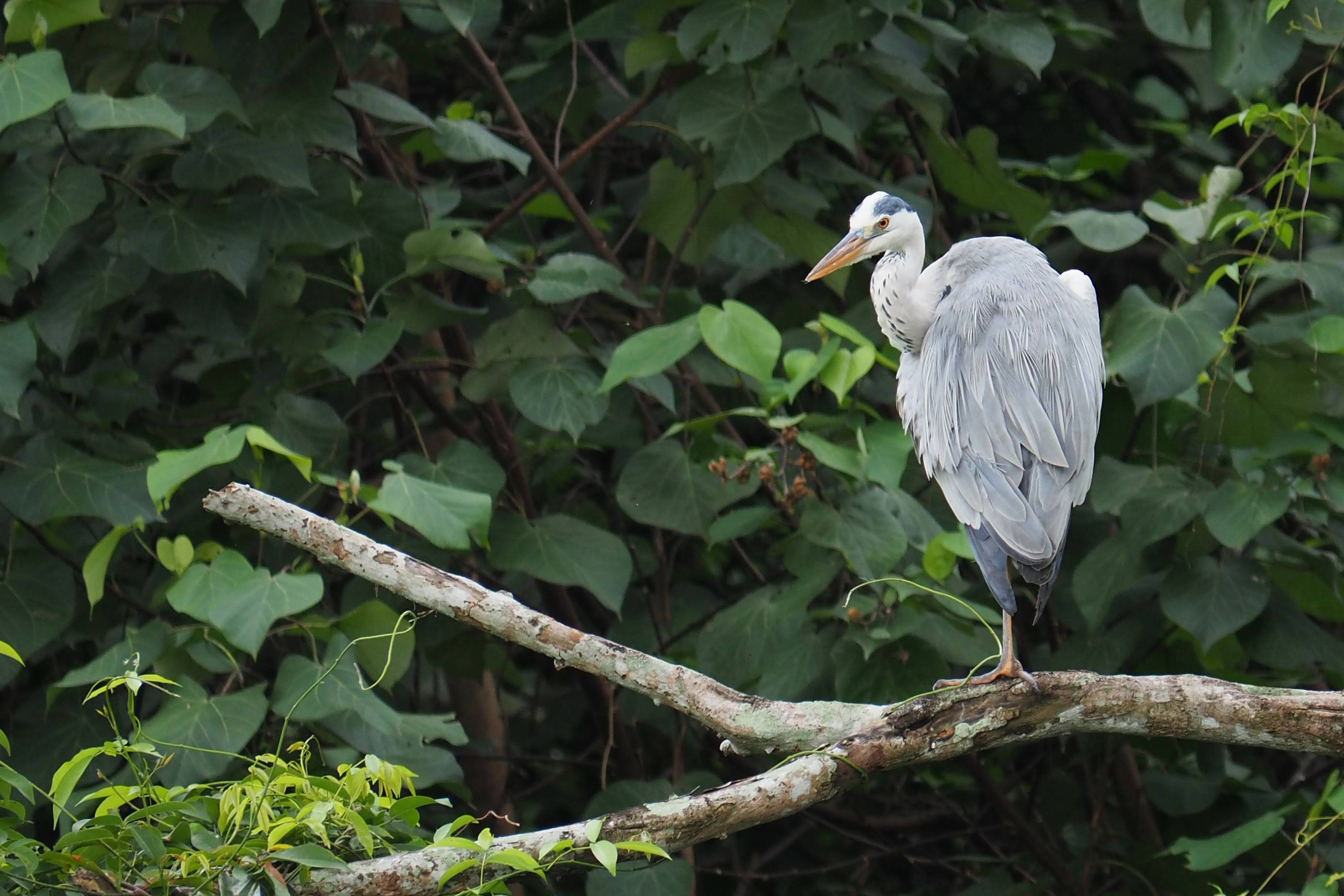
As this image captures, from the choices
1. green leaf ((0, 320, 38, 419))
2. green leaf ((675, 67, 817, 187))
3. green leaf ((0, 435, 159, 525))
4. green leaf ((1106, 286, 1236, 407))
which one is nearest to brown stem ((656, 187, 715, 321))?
green leaf ((675, 67, 817, 187))

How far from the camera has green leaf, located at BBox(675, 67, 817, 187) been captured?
2809 mm

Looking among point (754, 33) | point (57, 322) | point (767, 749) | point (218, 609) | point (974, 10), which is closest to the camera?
point (767, 749)

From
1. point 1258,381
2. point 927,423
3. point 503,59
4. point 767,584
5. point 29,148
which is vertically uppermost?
point 29,148

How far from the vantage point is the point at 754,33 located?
2742 mm

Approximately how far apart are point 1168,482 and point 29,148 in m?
2.38

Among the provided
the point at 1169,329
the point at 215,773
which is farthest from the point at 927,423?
the point at 215,773

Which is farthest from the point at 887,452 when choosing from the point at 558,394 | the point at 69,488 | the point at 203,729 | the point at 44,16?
the point at 44,16

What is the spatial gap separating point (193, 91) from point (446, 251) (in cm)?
56

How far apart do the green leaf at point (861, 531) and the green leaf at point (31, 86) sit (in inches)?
59.6

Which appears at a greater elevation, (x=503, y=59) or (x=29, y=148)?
(x=29, y=148)

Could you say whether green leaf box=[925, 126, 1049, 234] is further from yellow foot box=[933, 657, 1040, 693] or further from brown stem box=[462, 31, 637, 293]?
yellow foot box=[933, 657, 1040, 693]

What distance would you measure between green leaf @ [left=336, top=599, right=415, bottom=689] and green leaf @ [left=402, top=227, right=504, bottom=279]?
0.77 metres

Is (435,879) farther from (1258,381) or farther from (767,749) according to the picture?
(1258,381)

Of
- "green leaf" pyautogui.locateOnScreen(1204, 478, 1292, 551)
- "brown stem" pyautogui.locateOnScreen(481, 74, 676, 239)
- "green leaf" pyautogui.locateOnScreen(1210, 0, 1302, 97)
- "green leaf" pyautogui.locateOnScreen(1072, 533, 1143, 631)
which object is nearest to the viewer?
"green leaf" pyautogui.locateOnScreen(1204, 478, 1292, 551)
